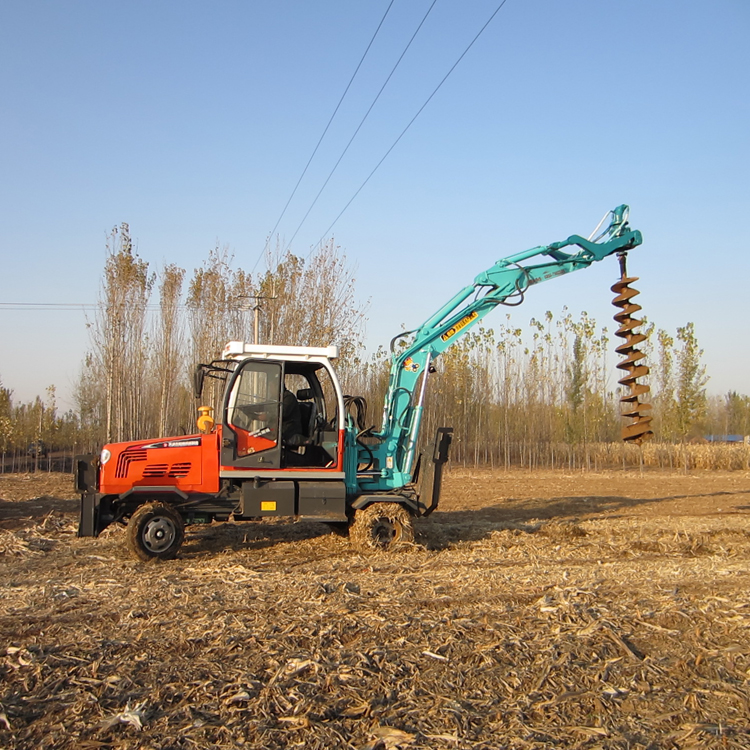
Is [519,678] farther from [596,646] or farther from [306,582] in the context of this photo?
[306,582]

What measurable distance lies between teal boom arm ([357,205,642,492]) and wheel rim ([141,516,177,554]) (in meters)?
2.52

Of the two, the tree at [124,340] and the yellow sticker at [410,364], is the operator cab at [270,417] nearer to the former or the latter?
the yellow sticker at [410,364]

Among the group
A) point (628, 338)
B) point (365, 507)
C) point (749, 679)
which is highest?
point (628, 338)

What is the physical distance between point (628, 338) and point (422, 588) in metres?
4.93

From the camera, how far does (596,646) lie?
17.0 feet

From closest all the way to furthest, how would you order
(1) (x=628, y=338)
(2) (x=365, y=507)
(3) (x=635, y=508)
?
(2) (x=365, y=507)
(1) (x=628, y=338)
(3) (x=635, y=508)

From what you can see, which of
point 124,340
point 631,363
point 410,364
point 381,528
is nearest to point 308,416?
point 410,364

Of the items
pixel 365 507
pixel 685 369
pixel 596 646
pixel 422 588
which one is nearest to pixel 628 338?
pixel 365 507

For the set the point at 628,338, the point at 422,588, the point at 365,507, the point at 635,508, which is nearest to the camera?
the point at 422,588

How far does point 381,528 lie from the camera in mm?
9070

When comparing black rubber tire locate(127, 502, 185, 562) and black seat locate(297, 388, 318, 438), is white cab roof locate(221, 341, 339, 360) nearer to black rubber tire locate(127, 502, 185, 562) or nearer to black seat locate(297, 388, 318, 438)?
black seat locate(297, 388, 318, 438)

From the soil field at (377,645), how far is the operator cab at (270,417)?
1.22 metres

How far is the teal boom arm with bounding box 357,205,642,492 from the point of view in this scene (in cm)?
965

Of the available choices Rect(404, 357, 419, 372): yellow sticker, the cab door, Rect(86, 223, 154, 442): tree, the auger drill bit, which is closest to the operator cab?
the cab door
